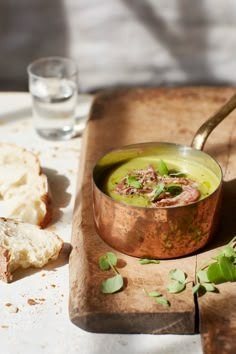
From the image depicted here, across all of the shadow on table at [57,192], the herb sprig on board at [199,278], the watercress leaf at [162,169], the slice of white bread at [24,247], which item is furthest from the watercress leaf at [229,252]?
the shadow on table at [57,192]

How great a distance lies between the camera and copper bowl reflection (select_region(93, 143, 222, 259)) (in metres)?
1.49

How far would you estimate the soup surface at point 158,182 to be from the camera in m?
1.54

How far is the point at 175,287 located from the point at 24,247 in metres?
0.32

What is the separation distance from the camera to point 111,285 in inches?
57.4

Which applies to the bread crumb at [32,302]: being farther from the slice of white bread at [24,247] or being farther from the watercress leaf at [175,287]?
the watercress leaf at [175,287]

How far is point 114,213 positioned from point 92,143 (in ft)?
1.65

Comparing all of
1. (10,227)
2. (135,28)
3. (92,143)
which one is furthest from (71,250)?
(135,28)

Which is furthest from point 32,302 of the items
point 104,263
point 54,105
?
point 54,105

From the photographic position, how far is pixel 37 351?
1.39m

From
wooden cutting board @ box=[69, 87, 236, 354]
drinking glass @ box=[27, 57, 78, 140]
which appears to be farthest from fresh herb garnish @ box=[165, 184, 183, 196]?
drinking glass @ box=[27, 57, 78, 140]

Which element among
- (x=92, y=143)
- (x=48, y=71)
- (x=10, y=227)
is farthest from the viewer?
(x=48, y=71)

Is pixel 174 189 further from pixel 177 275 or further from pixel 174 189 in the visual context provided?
pixel 177 275

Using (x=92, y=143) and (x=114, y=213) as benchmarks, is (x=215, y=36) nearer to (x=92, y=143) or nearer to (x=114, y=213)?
(x=92, y=143)

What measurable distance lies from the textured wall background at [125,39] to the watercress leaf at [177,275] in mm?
1366
